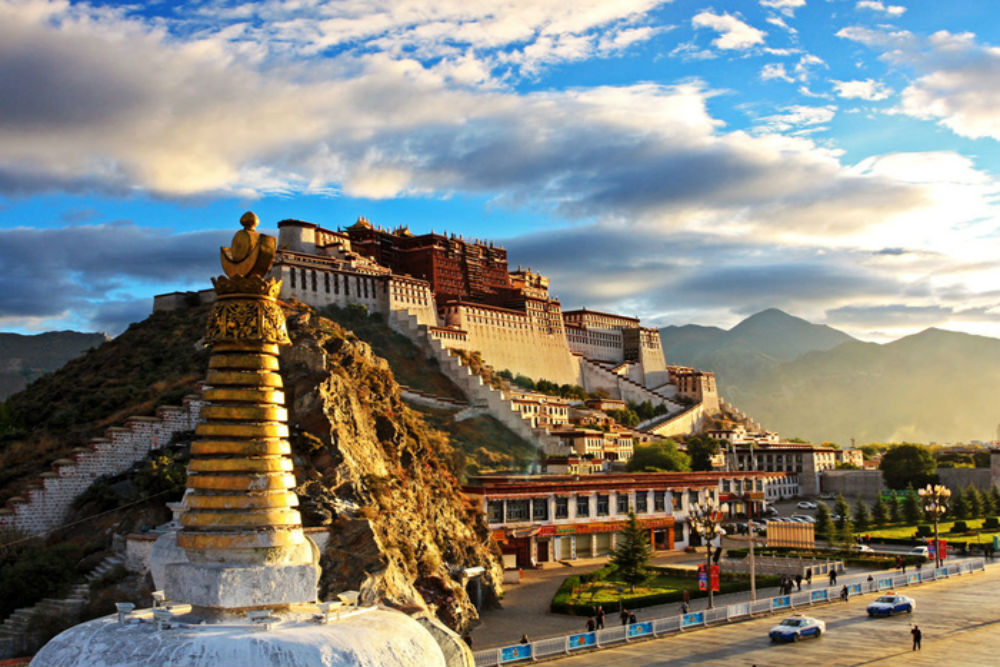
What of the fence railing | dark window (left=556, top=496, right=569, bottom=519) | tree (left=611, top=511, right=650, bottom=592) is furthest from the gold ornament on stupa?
dark window (left=556, top=496, right=569, bottom=519)

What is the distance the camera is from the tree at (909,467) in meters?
88.8

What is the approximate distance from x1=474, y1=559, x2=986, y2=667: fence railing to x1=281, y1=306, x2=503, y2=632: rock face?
3.01 meters

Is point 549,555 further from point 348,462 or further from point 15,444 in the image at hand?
point 15,444

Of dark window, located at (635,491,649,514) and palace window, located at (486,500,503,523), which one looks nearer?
palace window, located at (486,500,503,523)

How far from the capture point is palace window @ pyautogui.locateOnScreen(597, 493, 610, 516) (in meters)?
55.1

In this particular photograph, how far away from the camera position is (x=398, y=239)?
108 m

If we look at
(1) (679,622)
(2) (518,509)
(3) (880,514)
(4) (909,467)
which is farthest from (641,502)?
(4) (909,467)

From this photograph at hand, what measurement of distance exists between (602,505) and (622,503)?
160 cm

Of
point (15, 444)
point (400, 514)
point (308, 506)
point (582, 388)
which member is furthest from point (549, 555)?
point (582, 388)

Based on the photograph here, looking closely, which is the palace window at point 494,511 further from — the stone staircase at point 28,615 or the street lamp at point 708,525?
the stone staircase at point 28,615

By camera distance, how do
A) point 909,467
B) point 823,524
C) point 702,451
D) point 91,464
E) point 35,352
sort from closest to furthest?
1. point 91,464
2. point 823,524
3. point 702,451
4. point 909,467
5. point 35,352

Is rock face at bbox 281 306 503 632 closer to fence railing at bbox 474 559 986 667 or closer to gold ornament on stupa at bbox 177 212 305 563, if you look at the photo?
fence railing at bbox 474 559 986 667

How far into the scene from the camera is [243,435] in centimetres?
1381

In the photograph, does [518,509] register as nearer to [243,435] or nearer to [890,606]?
[890,606]
